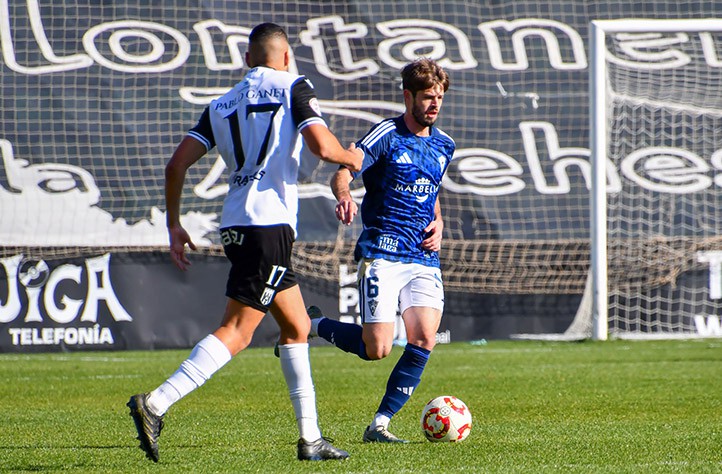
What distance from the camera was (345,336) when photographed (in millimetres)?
6512

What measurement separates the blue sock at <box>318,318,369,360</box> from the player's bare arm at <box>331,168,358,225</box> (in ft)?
3.30

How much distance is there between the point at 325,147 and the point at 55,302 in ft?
28.1

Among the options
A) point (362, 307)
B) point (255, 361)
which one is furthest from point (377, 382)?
point (362, 307)

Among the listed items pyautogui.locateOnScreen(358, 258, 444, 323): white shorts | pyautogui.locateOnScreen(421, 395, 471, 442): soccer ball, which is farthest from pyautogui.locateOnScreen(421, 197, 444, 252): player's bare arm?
pyautogui.locateOnScreen(421, 395, 471, 442): soccer ball

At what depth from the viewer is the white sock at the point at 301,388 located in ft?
16.3

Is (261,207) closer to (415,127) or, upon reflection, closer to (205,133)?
(205,133)

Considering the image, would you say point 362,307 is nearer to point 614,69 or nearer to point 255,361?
point 255,361

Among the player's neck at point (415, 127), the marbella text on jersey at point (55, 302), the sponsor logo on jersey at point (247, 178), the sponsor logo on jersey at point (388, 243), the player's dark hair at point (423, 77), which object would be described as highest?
the player's dark hair at point (423, 77)

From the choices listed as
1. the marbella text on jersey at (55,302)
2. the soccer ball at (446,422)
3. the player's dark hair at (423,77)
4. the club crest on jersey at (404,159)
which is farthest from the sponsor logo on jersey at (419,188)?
the marbella text on jersey at (55,302)

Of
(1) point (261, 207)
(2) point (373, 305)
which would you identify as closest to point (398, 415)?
(2) point (373, 305)

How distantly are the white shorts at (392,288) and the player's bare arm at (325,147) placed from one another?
130 cm

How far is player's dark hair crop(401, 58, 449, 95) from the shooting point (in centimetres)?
606

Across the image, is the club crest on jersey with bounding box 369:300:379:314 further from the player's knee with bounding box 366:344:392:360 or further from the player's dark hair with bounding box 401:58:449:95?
the player's dark hair with bounding box 401:58:449:95

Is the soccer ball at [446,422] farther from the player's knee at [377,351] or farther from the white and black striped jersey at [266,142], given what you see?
the white and black striped jersey at [266,142]
